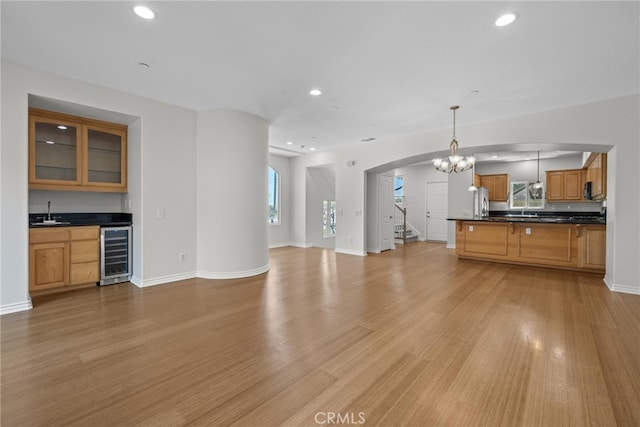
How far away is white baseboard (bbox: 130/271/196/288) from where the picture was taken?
14.1 ft

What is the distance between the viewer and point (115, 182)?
461 centimetres

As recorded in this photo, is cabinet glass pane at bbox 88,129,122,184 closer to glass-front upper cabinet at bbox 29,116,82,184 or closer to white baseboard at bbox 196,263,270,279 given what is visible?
glass-front upper cabinet at bbox 29,116,82,184

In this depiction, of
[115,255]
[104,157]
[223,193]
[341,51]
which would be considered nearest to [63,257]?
[115,255]

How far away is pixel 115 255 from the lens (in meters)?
4.44

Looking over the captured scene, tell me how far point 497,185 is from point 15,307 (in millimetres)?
11634

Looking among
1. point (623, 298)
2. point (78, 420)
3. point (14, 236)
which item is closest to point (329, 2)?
point (78, 420)

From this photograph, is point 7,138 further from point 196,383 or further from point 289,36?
point 196,383

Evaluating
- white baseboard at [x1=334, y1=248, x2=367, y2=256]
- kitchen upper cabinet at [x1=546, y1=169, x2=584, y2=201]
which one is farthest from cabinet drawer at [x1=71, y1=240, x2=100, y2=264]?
kitchen upper cabinet at [x1=546, y1=169, x2=584, y2=201]

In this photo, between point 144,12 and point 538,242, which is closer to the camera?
point 144,12

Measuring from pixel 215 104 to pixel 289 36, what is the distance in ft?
7.60

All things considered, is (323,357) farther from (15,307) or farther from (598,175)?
(598,175)

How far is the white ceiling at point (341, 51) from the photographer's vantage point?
2416 millimetres

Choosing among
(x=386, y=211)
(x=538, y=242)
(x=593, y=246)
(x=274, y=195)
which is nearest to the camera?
(x=593, y=246)

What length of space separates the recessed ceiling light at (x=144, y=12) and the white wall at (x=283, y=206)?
6061mm
